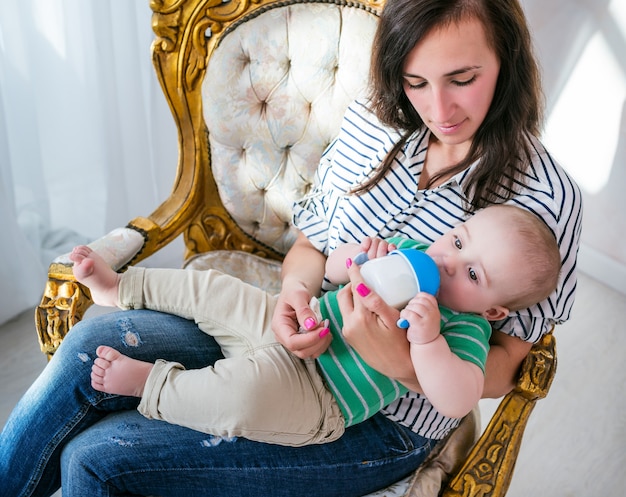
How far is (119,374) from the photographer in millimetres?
1105

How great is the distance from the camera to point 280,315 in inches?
46.0

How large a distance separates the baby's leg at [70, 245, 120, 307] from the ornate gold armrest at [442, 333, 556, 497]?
0.71 meters

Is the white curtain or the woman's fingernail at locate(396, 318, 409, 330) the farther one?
the white curtain

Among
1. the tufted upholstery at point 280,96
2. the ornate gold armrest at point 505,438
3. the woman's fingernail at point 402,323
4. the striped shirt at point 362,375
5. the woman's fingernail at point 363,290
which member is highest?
the tufted upholstery at point 280,96

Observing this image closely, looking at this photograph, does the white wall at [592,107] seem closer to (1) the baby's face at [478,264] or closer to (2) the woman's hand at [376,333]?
(1) the baby's face at [478,264]

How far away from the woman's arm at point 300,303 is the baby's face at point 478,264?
218 millimetres

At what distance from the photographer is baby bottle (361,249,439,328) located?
104 cm

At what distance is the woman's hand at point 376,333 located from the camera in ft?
3.40

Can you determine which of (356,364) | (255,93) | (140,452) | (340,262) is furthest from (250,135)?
(140,452)

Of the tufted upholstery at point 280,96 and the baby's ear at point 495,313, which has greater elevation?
the tufted upholstery at point 280,96

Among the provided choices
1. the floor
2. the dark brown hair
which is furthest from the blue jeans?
the floor

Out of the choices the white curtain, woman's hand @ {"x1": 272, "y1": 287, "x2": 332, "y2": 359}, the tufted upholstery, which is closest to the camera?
woman's hand @ {"x1": 272, "y1": 287, "x2": 332, "y2": 359}

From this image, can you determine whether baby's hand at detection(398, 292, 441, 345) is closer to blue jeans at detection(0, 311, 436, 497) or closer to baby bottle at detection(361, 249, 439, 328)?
baby bottle at detection(361, 249, 439, 328)

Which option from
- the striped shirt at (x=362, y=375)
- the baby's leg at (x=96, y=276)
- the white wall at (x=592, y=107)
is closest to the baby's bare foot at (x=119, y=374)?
the baby's leg at (x=96, y=276)
